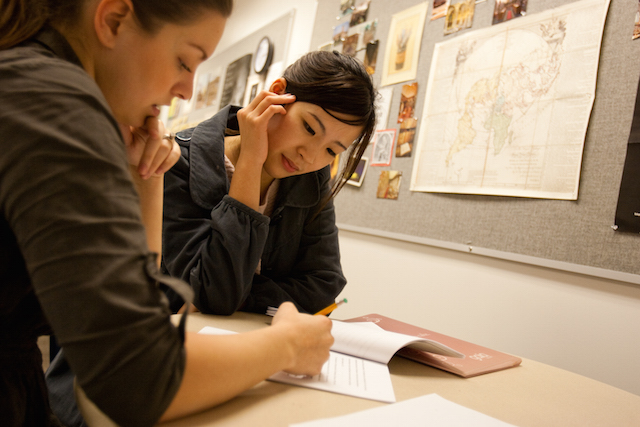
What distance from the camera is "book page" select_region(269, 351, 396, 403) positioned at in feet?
1.80

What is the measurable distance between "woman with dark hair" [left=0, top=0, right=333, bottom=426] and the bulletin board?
93 cm

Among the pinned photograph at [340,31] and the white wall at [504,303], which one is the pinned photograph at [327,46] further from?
the white wall at [504,303]

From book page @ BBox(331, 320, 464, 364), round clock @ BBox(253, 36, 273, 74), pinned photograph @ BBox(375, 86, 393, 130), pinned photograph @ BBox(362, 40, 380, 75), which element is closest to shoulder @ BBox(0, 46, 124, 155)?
book page @ BBox(331, 320, 464, 364)

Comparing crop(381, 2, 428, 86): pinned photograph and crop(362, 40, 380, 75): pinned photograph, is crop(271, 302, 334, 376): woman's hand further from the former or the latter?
crop(362, 40, 380, 75): pinned photograph

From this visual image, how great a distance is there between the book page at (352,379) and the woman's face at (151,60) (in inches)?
15.3

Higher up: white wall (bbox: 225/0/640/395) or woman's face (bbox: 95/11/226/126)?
woman's face (bbox: 95/11/226/126)

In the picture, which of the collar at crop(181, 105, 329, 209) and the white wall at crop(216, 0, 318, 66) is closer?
the collar at crop(181, 105, 329, 209)

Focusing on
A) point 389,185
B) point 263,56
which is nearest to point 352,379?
point 389,185

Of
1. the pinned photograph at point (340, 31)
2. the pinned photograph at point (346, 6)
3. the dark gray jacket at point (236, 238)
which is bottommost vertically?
the dark gray jacket at point (236, 238)

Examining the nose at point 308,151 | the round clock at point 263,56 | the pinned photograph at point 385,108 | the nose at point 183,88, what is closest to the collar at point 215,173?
the nose at point 308,151

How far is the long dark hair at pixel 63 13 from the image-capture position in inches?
17.2

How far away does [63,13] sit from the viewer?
47 cm

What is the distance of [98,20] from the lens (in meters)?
0.46

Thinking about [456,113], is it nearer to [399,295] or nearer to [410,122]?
[410,122]
